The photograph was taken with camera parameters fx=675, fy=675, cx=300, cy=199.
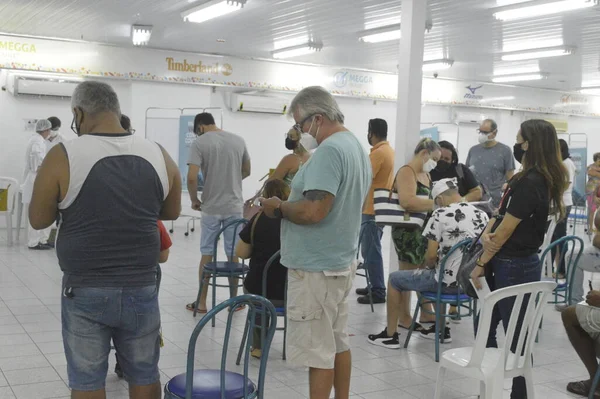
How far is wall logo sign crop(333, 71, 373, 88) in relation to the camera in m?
13.0

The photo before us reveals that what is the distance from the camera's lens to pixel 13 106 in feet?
33.3

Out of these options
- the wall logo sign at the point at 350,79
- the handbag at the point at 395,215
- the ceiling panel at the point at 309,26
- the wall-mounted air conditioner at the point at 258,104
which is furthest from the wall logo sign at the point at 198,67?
the handbag at the point at 395,215

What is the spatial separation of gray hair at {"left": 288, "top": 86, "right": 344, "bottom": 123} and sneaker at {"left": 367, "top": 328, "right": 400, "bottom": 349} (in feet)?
6.99

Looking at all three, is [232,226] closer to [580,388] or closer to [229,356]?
[229,356]

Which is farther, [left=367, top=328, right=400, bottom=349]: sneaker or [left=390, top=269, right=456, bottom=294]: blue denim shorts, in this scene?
[left=367, top=328, right=400, bottom=349]: sneaker

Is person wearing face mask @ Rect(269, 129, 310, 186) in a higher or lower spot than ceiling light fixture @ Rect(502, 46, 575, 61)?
lower

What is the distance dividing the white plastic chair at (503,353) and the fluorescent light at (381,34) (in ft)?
20.6

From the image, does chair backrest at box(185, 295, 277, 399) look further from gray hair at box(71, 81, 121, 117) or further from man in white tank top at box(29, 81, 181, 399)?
gray hair at box(71, 81, 121, 117)

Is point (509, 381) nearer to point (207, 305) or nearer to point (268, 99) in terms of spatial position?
point (207, 305)

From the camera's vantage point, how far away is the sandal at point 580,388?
12.4ft

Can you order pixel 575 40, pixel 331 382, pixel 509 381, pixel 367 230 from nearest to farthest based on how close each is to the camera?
pixel 331 382
pixel 509 381
pixel 367 230
pixel 575 40

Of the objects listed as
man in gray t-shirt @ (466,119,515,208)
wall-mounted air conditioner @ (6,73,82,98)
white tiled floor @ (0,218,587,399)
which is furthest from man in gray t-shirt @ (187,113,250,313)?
wall-mounted air conditioner @ (6,73,82,98)

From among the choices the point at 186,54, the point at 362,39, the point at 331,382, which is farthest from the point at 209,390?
the point at 186,54

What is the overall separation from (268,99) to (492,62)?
13.2ft
